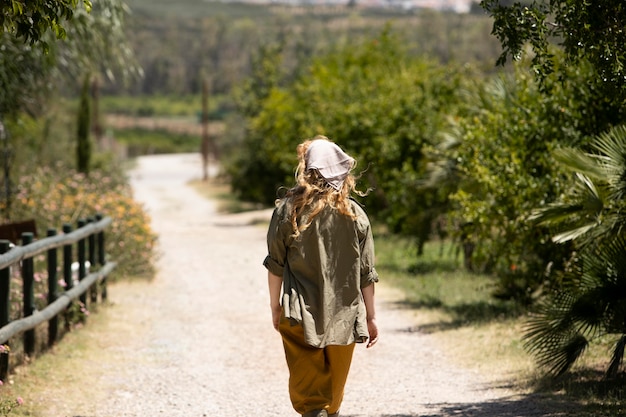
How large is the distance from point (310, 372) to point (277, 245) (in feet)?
2.23

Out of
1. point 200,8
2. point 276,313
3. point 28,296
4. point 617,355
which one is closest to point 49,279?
point 28,296

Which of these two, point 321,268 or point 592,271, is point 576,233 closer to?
point 592,271

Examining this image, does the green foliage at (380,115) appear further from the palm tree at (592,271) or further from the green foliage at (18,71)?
the palm tree at (592,271)

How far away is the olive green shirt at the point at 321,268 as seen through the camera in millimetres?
5238

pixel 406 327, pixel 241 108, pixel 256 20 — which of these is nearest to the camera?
pixel 406 327

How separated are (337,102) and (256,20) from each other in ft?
510

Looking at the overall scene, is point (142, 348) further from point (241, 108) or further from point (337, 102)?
point (241, 108)

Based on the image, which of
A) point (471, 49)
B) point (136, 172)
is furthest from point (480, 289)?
point (471, 49)

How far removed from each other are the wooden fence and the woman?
278 cm

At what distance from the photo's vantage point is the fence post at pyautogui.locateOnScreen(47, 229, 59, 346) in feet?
30.0

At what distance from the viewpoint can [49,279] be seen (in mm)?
9258

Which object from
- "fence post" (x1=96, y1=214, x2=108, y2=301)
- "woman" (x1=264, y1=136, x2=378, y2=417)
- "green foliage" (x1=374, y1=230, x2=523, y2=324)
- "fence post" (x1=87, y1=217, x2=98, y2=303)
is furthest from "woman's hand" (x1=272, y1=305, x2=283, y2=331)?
"fence post" (x1=96, y1=214, x2=108, y2=301)

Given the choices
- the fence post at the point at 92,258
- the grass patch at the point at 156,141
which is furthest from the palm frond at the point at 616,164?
the grass patch at the point at 156,141

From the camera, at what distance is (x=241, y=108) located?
44125 millimetres
